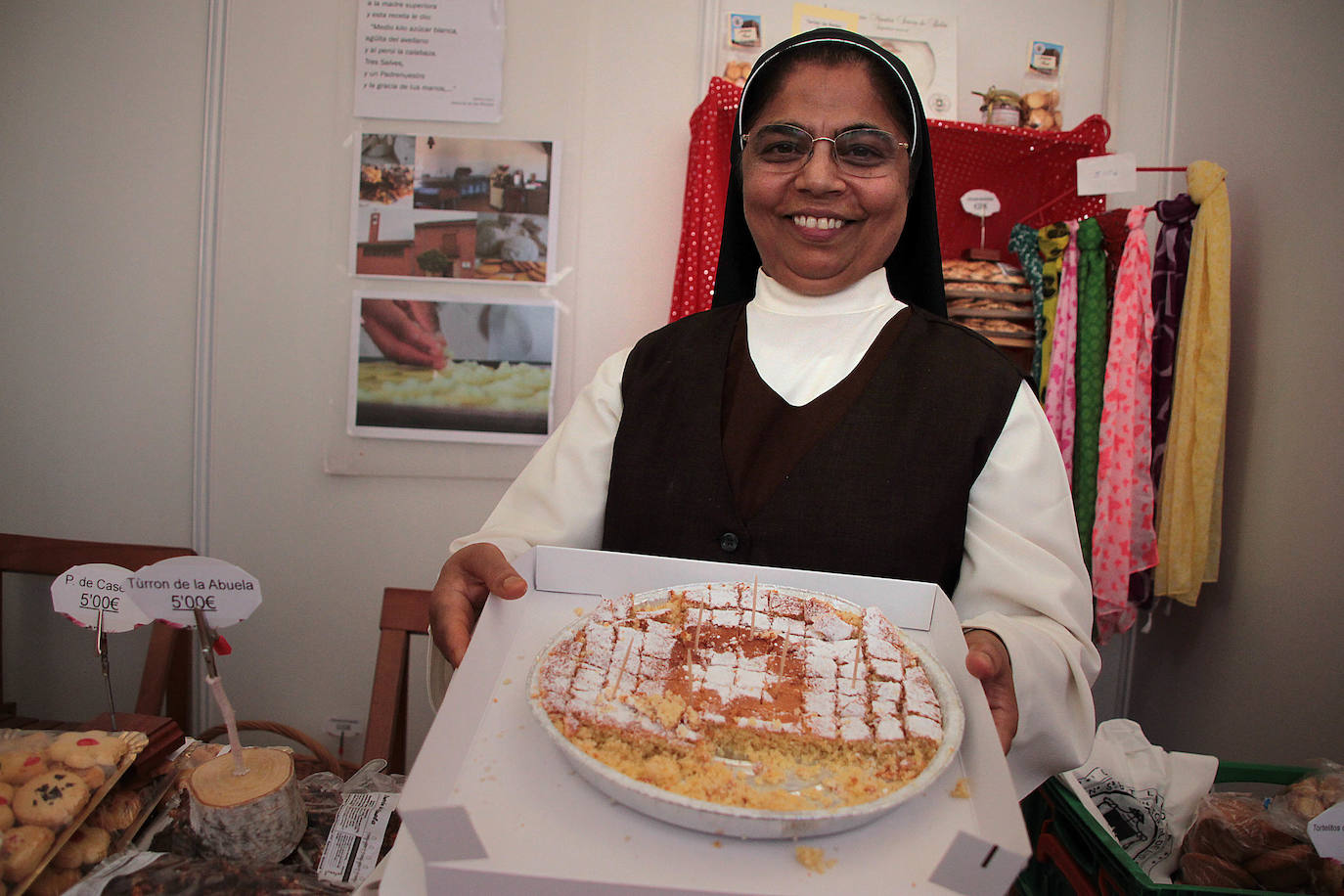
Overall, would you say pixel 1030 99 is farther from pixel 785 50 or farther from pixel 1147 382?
pixel 785 50

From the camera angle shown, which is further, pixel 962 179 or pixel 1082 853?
pixel 962 179

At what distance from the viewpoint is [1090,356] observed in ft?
7.05

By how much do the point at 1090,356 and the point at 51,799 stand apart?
7.62 feet

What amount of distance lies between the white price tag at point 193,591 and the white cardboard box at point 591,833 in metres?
Answer: 0.25

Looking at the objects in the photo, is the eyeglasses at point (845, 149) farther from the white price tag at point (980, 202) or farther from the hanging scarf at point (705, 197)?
the white price tag at point (980, 202)

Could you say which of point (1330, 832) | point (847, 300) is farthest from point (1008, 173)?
point (1330, 832)

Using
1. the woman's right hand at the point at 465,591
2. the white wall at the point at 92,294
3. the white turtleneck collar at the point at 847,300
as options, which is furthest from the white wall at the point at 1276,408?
the white wall at the point at 92,294

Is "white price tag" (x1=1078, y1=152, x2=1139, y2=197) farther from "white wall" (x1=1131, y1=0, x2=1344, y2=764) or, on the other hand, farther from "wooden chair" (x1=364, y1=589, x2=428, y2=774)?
"wooden chair" (x1=364, y1=589, x2=428, y2=774)

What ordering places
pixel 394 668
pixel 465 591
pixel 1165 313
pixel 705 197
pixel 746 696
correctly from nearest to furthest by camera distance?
pixel 746 696 < pixel 465 591 < pixel 394 668 < pixel 1165 313 < pixel 705 197

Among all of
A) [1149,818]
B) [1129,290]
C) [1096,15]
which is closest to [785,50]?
[1129,290]

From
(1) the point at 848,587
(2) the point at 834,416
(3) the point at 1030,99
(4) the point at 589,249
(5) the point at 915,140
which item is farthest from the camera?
(4) the point at 589,249

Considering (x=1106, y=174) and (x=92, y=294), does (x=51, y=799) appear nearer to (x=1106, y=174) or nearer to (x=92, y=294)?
(x=92, y=294)

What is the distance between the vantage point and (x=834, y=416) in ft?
3.79

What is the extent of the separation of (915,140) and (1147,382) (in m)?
1.24
